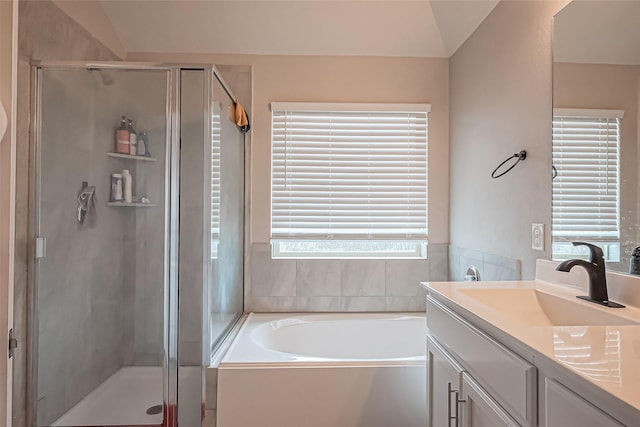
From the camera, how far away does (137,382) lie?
178 centimetres

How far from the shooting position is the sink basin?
3.53 ft

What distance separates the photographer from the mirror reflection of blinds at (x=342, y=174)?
2490 mm

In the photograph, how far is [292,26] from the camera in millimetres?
2346

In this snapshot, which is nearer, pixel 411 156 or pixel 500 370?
pixel 500 370

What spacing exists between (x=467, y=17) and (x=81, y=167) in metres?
2.29

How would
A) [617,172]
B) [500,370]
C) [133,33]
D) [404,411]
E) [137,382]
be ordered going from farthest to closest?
1. [133,33]
2. [137,382]
3. [404,411]
4. [617,172]
5. [500,370]

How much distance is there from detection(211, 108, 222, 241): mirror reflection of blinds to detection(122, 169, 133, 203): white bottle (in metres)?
0.42

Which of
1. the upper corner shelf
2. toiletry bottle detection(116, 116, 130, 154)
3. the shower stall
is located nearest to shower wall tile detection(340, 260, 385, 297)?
the shower stall

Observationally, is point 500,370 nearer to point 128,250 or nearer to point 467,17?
point 128,250

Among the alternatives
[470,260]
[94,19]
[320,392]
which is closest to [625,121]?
[470,260]

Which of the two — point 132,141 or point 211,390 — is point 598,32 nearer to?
point 132,141

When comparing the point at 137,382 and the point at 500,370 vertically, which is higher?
the point at 500,370

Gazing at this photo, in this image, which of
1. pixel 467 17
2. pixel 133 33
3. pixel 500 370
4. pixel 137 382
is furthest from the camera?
pixel 133 33

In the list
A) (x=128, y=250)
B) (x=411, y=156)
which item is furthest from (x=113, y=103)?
(x=411, y=156)
